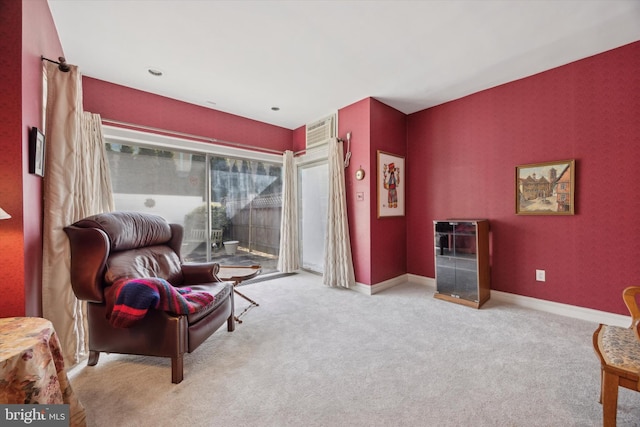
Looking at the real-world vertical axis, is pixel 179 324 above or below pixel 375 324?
above

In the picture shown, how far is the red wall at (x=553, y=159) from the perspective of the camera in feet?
7.52

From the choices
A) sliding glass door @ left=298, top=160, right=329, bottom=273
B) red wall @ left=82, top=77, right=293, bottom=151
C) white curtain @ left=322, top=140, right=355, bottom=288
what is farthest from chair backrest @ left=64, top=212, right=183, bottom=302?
sliding glass door @ left=298, top=160, right=329, bottom=273

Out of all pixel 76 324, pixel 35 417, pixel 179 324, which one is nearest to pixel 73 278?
pixel 76 324

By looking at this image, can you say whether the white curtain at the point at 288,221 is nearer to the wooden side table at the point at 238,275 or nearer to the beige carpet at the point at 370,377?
the wooden side table at the point at 238,275

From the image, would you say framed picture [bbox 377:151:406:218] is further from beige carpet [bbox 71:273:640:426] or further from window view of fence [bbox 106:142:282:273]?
window view of fence [bbox 106:142:282:273]

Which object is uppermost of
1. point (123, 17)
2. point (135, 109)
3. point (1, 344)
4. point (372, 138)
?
point (123, 17)

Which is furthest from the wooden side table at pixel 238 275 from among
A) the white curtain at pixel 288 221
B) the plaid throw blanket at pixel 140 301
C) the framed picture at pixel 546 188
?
the framed picture at pixel 546 188

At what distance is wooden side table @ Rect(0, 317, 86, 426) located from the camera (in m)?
0.90

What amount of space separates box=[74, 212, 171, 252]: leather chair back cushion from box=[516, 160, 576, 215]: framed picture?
12.6ft

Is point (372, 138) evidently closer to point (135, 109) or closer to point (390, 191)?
point (390, 191)

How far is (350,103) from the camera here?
139 inches

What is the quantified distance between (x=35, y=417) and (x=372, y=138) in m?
3.51

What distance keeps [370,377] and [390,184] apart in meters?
2.57

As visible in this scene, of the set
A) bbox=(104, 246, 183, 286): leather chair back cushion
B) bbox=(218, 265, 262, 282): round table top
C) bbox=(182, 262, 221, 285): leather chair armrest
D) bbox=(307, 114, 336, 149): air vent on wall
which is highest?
bbox=(307, 114, 336, 149): air vent on wall
